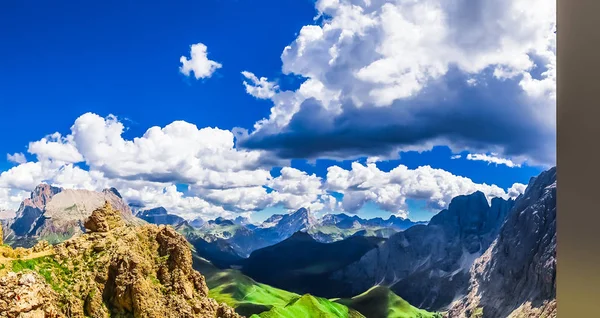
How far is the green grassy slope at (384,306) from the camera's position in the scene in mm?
74312

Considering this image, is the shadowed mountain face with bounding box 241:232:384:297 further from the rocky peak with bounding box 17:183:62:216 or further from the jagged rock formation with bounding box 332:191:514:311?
the rocky peak with bounding box 17:183:62:216

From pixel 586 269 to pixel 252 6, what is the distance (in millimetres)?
16459

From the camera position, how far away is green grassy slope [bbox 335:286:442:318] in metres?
74.3

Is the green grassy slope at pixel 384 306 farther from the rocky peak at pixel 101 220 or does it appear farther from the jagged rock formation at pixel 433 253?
the rocky peak at pixel 101 220

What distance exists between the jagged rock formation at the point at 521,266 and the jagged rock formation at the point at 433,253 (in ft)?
41.6

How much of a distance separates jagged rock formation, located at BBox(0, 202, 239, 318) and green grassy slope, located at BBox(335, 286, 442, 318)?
5644cm

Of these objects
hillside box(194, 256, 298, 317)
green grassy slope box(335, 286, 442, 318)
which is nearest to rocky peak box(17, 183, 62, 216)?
hillside box(194, 256, 298, 317)

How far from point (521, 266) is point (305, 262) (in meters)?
66.6

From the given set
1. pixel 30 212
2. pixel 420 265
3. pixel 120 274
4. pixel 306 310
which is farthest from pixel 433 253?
pixel 30 212

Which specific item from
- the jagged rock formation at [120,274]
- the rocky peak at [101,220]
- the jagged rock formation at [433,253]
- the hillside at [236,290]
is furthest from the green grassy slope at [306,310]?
the rocky peak at [101,220]

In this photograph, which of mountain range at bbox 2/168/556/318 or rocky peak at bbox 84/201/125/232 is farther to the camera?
mountain range at bbox 2/168/556/318

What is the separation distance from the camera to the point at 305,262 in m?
125

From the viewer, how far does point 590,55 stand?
4.17 ft

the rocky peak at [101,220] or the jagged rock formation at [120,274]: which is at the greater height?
the rocky peak at [101,220]
